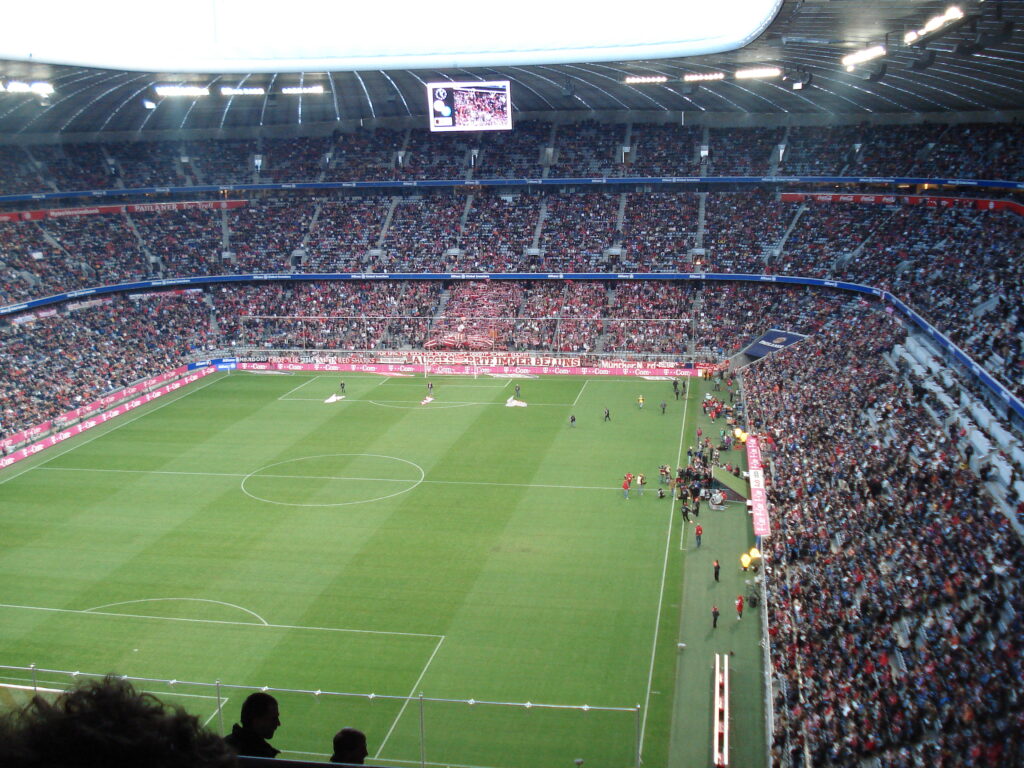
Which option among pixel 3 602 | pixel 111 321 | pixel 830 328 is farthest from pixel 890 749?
pixel 111 321

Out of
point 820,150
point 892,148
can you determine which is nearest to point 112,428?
point 820,150

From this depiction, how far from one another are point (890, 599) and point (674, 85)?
48034mm

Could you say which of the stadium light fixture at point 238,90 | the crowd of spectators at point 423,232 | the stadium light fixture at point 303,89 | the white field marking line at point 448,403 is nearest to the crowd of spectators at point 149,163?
the stadium light fixture at point 238,90

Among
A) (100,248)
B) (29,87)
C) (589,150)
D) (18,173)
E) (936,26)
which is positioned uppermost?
(936,26)

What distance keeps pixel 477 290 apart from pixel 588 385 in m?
15.9

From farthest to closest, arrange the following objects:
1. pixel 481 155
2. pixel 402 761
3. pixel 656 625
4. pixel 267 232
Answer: pixel 481 155, pixel 267 232, pixel 656 625, pixel 402 761

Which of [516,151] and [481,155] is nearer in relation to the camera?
[516,151]

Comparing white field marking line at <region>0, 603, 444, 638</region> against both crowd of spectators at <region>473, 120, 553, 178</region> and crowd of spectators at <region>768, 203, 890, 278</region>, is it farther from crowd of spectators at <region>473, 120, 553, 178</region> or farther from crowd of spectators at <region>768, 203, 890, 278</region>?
crowd of spectators at <region>473, 120, 553, 178</region>

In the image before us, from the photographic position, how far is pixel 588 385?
5806 cm

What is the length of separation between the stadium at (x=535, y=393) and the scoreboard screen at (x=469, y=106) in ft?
0.90

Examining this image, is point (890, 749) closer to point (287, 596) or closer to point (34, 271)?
point (287, 596)

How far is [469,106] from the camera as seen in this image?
63844 millimetres

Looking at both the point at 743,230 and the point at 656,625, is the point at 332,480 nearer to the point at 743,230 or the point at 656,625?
the point at 656,625

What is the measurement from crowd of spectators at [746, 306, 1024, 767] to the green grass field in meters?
1.98
